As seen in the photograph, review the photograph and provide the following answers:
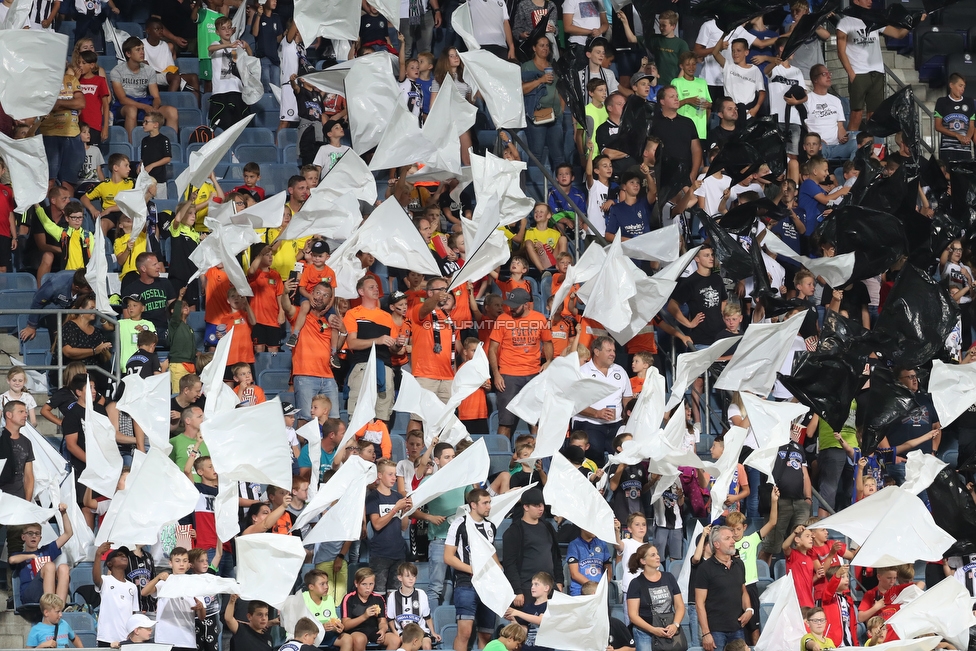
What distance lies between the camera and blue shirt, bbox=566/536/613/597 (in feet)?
39.4

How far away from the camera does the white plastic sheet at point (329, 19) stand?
1479 cm

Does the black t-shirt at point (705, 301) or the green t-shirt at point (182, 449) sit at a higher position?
the black t-shirt at point (705, 301)

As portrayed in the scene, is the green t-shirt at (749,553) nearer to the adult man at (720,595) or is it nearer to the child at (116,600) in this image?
the adult man at (720,595)

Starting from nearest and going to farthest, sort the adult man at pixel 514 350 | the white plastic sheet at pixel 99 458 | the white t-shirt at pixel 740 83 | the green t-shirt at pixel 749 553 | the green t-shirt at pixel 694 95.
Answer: the white plastic sheet at pixel 99 458 < the green t-shirt at pixel 749 553 < the adult man at pixel 514 350 < the green t-shirt at pixel 694 95 < the white t-shirt at pixel 740 83

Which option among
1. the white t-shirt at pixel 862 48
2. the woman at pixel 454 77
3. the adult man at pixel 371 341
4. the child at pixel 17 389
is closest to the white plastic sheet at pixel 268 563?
the adult man at pixel 371 341

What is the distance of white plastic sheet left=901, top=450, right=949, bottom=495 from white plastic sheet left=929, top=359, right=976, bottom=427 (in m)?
0.71

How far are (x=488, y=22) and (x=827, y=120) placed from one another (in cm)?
372

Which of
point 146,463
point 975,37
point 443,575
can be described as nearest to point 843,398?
point 443,575

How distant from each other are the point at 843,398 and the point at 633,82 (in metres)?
4.40

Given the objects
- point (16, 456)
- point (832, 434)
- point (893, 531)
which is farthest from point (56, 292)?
point (893, 531)

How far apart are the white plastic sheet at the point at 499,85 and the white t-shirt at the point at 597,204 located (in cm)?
98

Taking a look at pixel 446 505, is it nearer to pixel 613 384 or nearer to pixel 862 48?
pixel 613 384

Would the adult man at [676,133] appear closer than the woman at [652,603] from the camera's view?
No

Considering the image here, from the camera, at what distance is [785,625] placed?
458 inches
